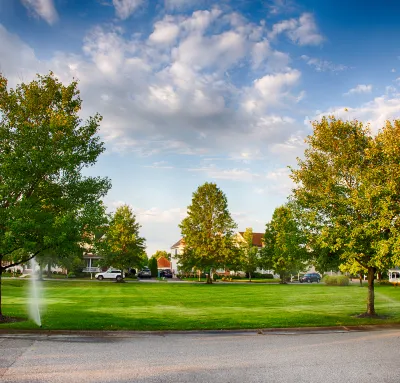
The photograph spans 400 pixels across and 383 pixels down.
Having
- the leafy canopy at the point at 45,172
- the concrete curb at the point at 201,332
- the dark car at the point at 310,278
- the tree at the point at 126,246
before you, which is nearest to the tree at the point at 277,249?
the dark car at the point at 310,278

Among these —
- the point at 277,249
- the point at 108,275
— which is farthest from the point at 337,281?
the point at 108,275

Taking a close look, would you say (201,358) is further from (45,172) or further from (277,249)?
(277,249)

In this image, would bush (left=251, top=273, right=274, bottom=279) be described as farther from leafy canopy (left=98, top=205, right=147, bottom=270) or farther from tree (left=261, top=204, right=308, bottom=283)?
leafy canopy (left=98, top=205, right=147, bottom=270)

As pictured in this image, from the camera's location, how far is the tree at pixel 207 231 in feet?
197

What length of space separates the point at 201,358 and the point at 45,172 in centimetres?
940

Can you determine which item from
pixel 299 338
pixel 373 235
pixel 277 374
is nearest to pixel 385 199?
pixel 373 235

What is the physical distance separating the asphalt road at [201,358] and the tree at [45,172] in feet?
11.9

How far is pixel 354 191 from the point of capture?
17609 mm

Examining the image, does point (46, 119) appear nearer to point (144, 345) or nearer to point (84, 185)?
point (84, 185)

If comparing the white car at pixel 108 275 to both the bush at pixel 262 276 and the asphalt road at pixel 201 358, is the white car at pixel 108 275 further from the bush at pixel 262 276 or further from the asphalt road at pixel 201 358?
the asphalt road at pixel 201 358

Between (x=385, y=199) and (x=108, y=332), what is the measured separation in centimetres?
1178

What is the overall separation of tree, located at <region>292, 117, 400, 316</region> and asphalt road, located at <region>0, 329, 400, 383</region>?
4.28 meters

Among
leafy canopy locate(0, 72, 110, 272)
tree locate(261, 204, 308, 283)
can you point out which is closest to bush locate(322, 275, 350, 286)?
tree locate(261, 204, 308, 283)

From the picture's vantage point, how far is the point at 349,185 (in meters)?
19.1
